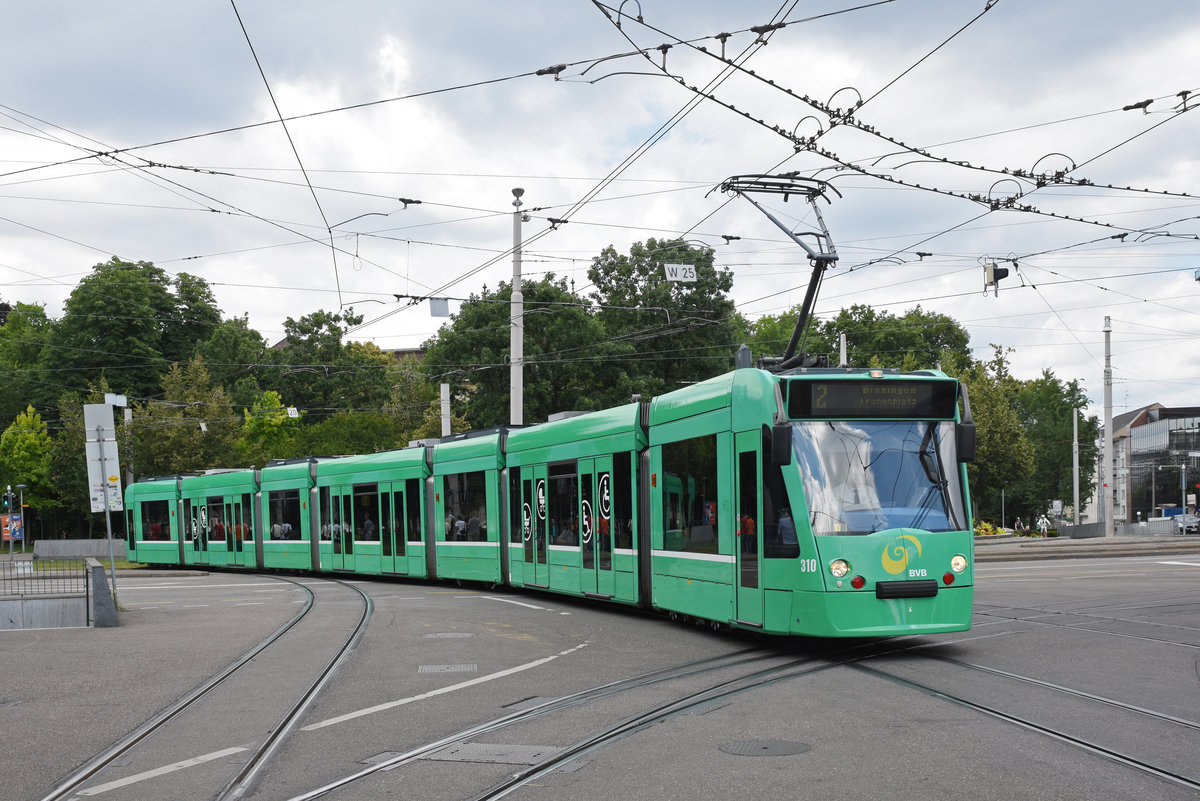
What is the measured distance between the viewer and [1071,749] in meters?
7.12

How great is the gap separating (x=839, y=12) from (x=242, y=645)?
33.0ft

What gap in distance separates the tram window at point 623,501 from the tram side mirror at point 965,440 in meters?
4.94

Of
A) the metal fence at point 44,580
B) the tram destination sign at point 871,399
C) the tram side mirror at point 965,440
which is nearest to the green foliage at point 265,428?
the metal fence at point 44,580

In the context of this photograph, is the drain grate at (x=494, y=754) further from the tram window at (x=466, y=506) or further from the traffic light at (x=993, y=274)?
the traffic light at (x=993, y=274)

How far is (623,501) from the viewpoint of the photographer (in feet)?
52.7

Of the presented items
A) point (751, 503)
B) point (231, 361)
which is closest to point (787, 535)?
point (751, 503)

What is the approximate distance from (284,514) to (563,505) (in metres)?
15.6

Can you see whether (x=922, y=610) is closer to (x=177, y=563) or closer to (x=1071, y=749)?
(x=1071, y=749)

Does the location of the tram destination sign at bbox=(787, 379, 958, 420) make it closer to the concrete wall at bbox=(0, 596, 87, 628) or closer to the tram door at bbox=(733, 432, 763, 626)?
the tram door at bbox=(733, 432, 763, 626)

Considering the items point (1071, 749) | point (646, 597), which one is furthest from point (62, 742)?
point (646, 597)

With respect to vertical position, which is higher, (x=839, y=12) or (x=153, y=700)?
(x=839, y=12)

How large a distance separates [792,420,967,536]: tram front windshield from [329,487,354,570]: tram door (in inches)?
718

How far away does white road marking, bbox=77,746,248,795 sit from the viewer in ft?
22.4

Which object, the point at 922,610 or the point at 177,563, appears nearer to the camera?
the point at 922,610
